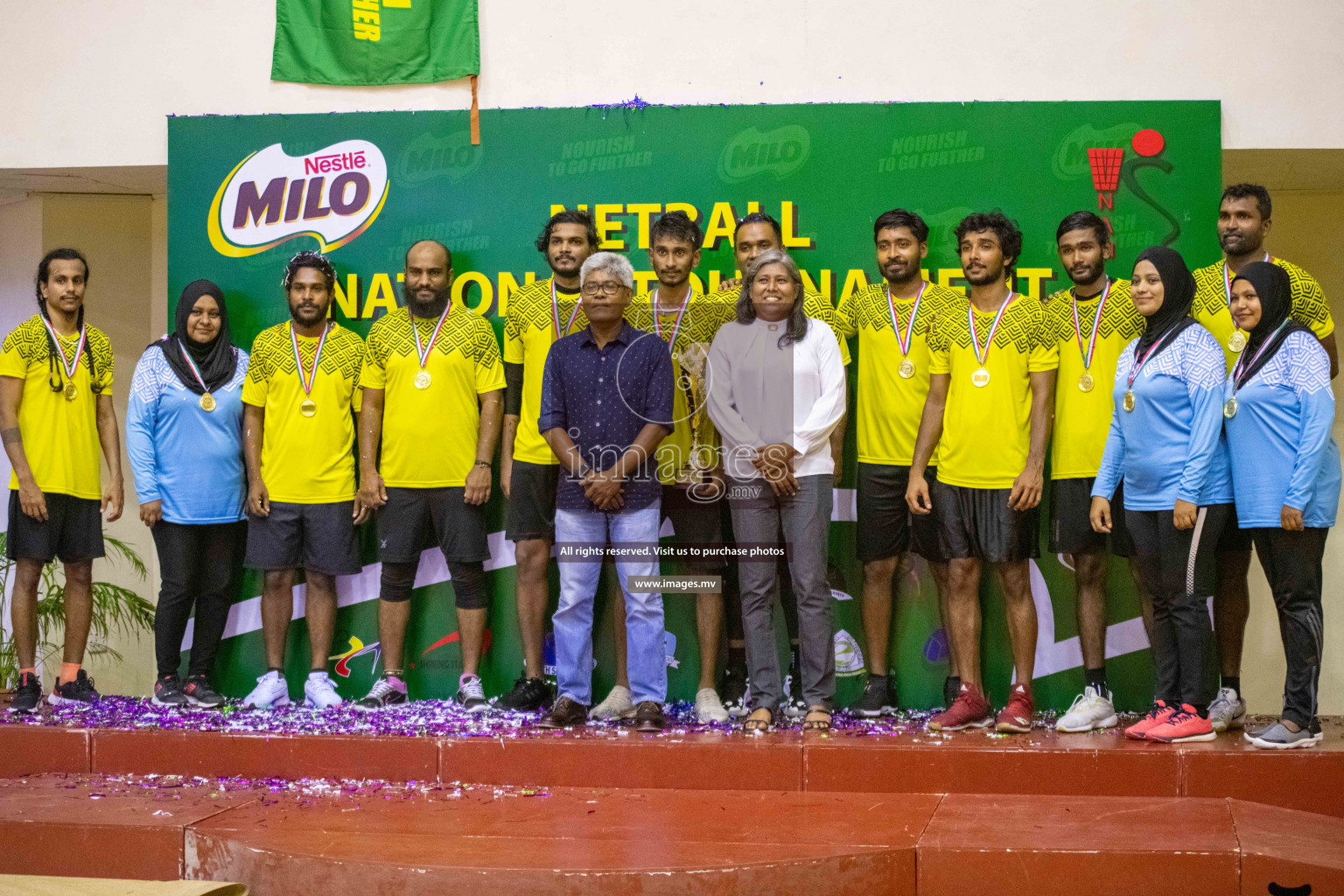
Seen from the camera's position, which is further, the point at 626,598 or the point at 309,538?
the point at 309,538

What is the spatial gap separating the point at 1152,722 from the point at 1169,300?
4.79 ft

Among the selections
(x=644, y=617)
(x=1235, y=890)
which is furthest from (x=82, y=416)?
(x=1235, y=890)

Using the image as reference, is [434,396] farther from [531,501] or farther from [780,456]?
[780,456]

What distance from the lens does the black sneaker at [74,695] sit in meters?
4.89

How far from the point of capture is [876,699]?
15.1ft

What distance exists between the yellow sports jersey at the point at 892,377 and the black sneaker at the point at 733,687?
0.98 m

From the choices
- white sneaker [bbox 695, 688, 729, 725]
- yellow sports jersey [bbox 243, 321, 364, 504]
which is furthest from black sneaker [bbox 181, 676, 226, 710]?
white sneaker [bbox 695, 688, 729, 725]

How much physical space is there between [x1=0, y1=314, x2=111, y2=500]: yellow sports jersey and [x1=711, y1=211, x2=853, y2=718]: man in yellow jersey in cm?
273

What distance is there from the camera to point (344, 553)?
4.94 metres

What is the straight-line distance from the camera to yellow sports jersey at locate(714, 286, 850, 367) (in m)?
4.70

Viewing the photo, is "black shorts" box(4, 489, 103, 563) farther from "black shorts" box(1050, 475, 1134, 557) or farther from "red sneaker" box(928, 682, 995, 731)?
"black shorts" box(1050, 475, 1134, 557)

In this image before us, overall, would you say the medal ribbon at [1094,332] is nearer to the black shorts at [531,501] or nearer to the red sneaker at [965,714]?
the red sneaker at [965,714]

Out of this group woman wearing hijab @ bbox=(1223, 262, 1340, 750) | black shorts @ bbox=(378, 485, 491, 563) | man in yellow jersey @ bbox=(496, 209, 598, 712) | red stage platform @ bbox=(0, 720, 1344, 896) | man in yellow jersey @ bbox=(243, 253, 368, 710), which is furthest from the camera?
man in yellow jersey @ bbox=(243, 253, 368, 710)

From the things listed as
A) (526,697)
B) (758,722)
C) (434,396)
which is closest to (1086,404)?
(758,722)
